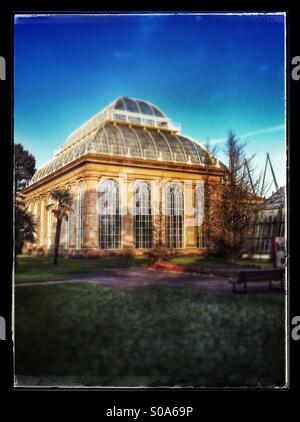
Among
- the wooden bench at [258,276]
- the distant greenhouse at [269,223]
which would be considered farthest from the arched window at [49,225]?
the distant greenhouse at [269,223]

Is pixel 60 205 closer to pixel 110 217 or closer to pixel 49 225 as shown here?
pixel 49 225

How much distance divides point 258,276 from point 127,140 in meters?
2.38

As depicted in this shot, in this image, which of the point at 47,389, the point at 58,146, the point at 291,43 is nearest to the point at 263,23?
the point at 291,43

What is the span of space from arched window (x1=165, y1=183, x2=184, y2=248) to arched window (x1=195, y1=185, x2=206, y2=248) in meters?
0.19

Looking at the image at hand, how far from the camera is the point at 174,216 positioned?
5.82 metres

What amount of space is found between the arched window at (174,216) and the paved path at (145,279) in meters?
0.41

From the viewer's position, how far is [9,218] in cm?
564

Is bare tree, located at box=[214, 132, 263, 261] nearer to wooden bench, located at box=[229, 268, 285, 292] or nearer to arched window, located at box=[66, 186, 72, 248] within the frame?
wooden bench, located at box=[229, 268, 285, 292]

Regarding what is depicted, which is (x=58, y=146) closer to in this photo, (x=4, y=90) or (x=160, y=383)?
(x=4, y=90)

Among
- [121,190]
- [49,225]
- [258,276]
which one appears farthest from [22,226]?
[258,276]

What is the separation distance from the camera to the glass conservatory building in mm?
5766

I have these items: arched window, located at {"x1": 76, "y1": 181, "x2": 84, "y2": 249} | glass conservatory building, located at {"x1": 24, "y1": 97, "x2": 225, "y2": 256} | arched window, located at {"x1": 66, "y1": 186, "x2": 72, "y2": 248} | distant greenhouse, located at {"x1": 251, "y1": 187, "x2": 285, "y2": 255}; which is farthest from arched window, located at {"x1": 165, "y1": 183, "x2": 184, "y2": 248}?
arched window, located at {"x1": 66, "y1": 186, "x2": 72, "y2": 248}

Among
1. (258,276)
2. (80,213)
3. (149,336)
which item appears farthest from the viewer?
(80,213)
